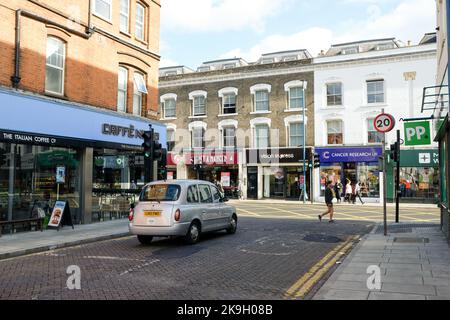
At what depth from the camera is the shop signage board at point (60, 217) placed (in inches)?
524

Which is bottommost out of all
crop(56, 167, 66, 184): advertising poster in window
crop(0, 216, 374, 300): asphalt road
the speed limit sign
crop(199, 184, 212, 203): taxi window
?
crop(0, 216, 374, 300): asphalt road

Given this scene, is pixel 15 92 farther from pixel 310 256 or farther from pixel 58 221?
pixel 310 256

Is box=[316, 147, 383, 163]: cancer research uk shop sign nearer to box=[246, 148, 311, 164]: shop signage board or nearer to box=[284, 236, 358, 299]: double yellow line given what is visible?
box=[246, 148, 311, 164]: shop signage board

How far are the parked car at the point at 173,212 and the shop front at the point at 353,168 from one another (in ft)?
66.7

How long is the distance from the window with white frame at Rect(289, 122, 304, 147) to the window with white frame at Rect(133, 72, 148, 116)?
1665cm

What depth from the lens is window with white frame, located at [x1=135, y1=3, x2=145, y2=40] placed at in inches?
744

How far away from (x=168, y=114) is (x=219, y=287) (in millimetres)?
32679

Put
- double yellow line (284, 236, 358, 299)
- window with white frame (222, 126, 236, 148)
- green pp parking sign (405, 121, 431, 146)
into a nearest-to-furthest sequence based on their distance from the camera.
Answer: double yellow line (284, 236, 358, 299)
green pp parking sign (405, 121, 431, 146)
window with white frame (222, 126, 236, 148)

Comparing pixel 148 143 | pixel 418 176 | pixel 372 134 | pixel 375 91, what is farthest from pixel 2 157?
pixel 418 176

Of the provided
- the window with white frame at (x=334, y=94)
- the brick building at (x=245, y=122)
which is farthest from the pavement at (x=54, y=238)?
the window with white frame at (x=334, y=94)

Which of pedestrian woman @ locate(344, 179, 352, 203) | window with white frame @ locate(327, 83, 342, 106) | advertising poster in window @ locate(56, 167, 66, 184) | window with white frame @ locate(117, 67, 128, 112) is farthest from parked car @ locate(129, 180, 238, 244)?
window with white frame @ locate(327, 83, 342, 106)

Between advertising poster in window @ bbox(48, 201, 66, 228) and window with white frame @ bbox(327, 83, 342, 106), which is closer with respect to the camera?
advertising poster in window @ bbox(48, 201, 66, 228)

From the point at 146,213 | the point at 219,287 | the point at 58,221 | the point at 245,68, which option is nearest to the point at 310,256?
the point at 219,287

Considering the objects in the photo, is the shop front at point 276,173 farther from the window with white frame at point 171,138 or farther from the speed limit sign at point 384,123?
the speed limit sign at point 384,123
